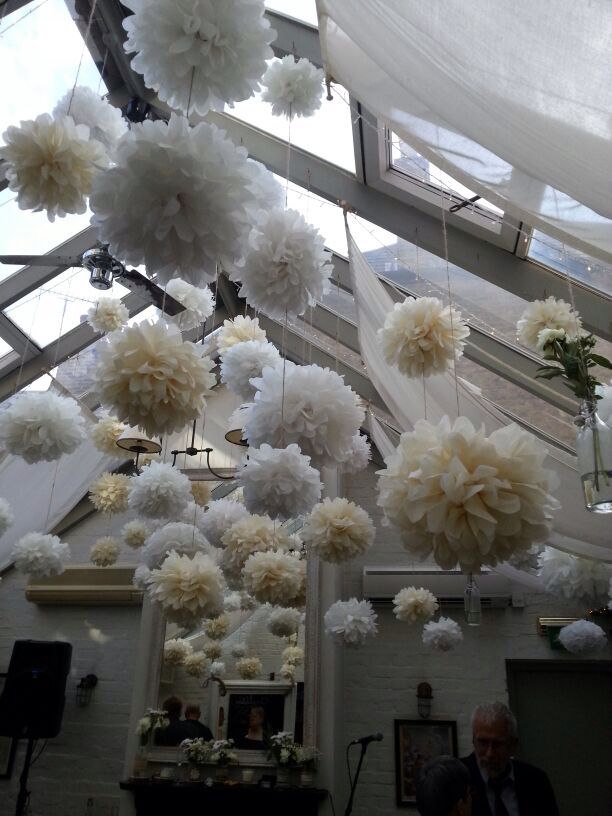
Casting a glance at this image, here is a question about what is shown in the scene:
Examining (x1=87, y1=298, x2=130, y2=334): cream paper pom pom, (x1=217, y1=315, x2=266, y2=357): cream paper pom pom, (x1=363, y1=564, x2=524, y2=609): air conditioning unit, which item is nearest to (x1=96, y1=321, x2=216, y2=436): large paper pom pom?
(x1=217, y1=315, x2=266, y2=357): cream paper pom pom

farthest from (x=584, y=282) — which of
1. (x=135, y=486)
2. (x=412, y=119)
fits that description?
(x=135, y=486)

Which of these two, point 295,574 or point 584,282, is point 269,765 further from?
point 584,282

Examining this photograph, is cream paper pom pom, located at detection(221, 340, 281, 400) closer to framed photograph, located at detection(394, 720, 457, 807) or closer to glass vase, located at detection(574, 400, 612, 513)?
glass vase, located at detection(574, 400, 612, 513)

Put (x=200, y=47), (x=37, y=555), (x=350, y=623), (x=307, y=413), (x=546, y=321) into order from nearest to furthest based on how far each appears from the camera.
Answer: (x=200, y=47) < (x=307, y=413) < (x=546, y=321) < (x=350, y=623) < (x=37, y=555)

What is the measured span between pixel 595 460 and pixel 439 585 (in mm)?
4835

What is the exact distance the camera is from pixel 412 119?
1883mm

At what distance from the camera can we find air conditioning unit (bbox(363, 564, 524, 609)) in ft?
21.0

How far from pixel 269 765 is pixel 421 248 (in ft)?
16.2

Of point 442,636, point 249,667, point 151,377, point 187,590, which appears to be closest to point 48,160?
point 151,377

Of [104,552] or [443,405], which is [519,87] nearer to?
[443,405]

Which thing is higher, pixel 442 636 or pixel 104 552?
pixel 104 552

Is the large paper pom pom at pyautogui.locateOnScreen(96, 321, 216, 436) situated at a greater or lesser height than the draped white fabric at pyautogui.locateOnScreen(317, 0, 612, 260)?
lesser

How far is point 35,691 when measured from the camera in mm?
6004

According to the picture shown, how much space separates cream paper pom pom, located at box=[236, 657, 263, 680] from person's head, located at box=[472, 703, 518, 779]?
4.09 meters
